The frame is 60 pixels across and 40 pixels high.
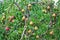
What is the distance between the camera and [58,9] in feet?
10.7

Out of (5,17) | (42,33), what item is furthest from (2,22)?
(42,33)

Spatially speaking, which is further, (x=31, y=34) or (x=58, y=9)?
(x=58, y=9)

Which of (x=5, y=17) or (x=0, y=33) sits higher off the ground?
(x=5, y=17)

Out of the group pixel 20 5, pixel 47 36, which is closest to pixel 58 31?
pixel 47 36

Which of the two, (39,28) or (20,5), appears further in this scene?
(20,5)

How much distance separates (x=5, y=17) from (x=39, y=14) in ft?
1.38

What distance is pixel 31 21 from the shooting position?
3.04 metres

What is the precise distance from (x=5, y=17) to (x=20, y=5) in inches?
11.0

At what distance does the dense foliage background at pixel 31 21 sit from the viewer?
307cm

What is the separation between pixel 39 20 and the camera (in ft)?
10.4

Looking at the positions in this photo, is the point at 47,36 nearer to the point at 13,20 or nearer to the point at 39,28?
the point at 39,28

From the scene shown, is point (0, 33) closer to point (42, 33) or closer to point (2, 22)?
point (2, 22)

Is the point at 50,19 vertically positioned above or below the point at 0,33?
above

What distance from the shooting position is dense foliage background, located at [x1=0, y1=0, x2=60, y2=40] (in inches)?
121
